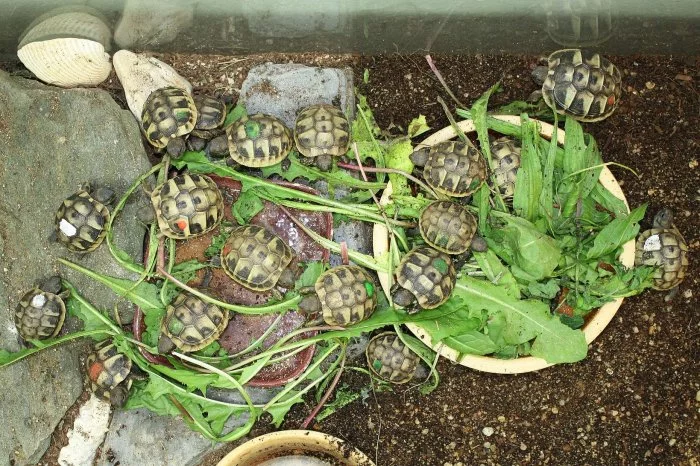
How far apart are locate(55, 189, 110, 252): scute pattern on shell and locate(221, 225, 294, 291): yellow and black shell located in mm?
465

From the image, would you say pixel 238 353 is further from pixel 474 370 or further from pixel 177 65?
pixel 177 65

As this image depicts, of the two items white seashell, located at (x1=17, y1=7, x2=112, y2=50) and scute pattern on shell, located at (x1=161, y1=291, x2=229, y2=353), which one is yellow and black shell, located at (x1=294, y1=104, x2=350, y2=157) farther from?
white seashell, located at (x1=17, y1=7, x2=112, y2=50)

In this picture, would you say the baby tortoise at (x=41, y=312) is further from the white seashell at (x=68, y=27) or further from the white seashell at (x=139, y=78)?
the white seashell at (x=68, y=27)

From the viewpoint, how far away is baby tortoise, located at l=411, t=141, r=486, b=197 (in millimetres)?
2646

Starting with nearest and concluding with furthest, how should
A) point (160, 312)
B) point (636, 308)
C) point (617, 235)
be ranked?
point (617, 235), point (160, 312), point (636, 308)

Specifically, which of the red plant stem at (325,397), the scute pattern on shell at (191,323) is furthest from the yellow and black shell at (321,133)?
the red plant stem at (325,397)

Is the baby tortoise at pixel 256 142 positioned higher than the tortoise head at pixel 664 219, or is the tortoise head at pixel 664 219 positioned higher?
the baby tortoise at pixel 256 142

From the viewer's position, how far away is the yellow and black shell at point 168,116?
2746mm

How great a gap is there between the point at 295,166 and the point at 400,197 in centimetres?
42

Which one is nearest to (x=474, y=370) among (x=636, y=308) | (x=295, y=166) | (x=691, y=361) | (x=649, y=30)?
(x=636, y=308)

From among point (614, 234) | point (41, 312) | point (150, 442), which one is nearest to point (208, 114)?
point (41, 312)

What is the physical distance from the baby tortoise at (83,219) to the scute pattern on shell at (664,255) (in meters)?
2.02

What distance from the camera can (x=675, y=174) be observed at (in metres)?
3.02

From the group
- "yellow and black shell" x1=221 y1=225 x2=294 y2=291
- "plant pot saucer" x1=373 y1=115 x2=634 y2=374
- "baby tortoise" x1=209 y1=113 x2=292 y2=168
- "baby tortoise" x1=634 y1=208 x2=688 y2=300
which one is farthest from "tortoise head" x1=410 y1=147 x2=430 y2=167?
"baby tortoise" x1=634 y1=208 x2=688 y2=300
